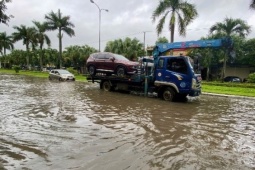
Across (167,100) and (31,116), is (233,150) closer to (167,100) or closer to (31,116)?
(31,116)

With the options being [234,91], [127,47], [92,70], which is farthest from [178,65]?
[127,47]

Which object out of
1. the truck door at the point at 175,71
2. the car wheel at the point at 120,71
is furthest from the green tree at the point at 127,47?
the truck door at the point at 175,71

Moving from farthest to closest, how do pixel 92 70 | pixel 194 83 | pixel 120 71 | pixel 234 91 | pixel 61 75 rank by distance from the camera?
pixel 61 75 < pixel 234 91 < pixel 92 70 < pixel 120 71 < pixel 194 83

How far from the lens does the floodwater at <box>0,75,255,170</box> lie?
17.9 feet

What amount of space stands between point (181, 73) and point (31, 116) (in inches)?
328

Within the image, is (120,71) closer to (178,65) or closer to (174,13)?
(178,65)

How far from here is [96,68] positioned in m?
20.0

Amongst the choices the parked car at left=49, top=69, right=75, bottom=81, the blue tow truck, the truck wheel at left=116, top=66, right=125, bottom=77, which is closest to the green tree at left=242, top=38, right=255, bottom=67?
the parked car at left=49, top=69, right=75, bottom=81

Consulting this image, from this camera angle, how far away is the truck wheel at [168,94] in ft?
50.8

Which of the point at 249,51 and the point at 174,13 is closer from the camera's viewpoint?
the point at 174,13

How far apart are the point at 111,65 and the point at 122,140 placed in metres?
12.3

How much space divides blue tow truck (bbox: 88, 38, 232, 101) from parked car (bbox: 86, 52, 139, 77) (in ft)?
1.38

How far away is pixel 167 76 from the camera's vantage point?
15.5 m

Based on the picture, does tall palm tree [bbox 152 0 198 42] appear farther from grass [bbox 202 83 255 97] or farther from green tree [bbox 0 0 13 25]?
green tree [bbox 0 0 13 25]
